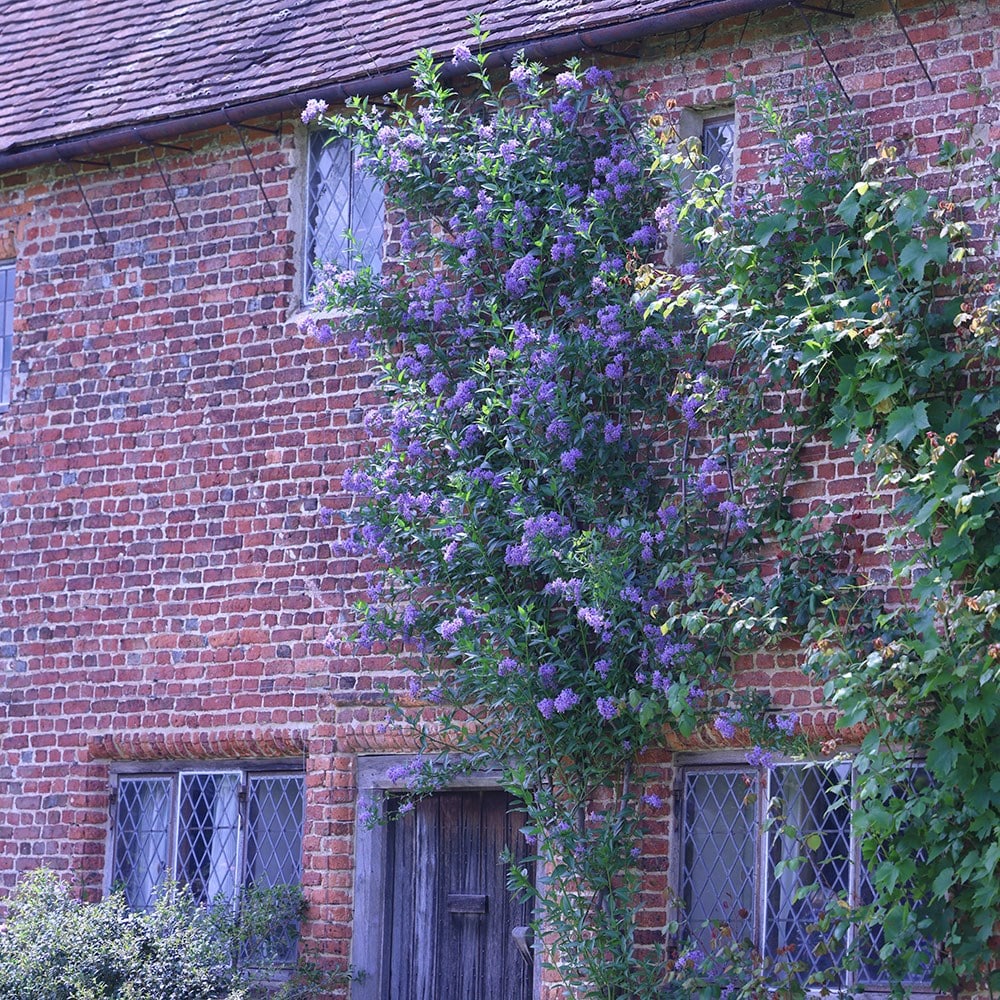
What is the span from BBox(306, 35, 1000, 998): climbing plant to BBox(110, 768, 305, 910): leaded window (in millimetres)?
1245

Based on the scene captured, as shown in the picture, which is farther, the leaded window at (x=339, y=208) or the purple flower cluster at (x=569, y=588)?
the leaded window at (x=339, y=208)

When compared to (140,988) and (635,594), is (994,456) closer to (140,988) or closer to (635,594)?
(635,594)

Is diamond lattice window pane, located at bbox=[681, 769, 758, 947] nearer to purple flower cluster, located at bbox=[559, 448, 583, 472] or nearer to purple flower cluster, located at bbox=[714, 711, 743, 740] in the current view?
purple flower cluster, located at bbox=[714, 711, 743, 740]

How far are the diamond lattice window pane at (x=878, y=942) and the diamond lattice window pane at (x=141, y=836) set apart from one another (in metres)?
4.45

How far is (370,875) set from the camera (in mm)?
10133

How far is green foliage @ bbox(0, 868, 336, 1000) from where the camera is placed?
9.53 meters

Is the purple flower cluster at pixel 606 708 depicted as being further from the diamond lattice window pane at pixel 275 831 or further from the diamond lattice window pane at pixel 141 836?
the diamond lattice window pane at pixel 141 836

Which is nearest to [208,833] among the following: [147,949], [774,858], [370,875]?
[147,949]

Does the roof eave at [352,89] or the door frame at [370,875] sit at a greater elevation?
the roof eave at [352,89]

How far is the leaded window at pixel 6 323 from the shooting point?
1234 cm

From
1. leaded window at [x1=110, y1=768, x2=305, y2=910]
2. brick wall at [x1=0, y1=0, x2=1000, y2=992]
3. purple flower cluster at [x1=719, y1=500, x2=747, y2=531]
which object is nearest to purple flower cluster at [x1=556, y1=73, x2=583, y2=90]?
brick wall at [x1=0, y1=0, x2=1000, y2=992]

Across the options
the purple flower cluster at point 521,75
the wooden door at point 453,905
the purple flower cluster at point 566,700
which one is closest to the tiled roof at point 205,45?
the purple flower cluster at point 521,75

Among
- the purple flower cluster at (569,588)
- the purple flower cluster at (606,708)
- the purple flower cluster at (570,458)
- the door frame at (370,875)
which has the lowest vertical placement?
the door frame at (370,875)

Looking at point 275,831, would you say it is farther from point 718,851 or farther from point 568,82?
point 568,82
